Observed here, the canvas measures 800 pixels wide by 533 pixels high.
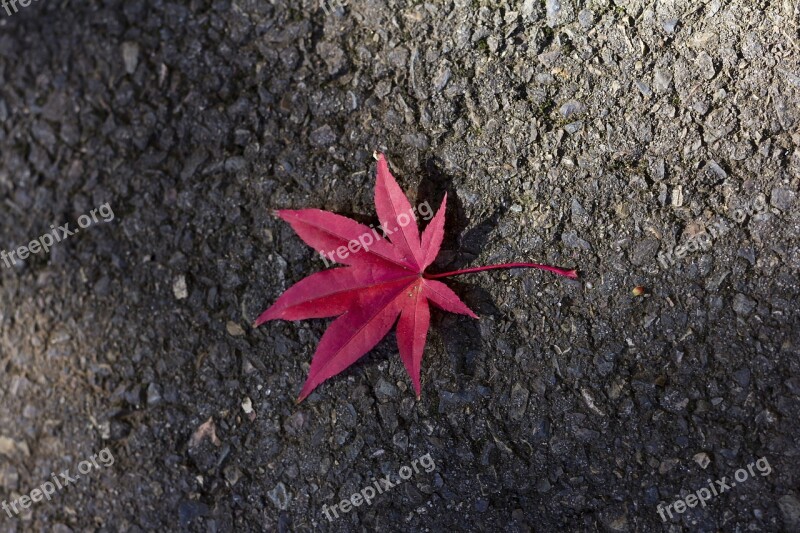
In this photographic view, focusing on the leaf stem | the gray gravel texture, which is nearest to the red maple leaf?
the leaf stem

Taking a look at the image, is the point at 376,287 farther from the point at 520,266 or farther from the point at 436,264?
the point at 520,266

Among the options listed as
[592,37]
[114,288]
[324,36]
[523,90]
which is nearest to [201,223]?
[114,288]

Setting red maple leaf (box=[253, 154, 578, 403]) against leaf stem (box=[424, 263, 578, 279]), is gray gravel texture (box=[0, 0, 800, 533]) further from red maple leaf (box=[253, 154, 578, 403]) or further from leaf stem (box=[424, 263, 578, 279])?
red maple leaf (box=[253, 154, 578, 403])

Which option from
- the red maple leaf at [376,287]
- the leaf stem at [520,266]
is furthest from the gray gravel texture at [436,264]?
the red maple leaf at [376,287]

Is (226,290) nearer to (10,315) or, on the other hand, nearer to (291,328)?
(291,328)

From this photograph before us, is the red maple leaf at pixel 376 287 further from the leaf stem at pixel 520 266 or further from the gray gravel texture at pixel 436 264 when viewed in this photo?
the gray gravel texture at pixel 436 264
